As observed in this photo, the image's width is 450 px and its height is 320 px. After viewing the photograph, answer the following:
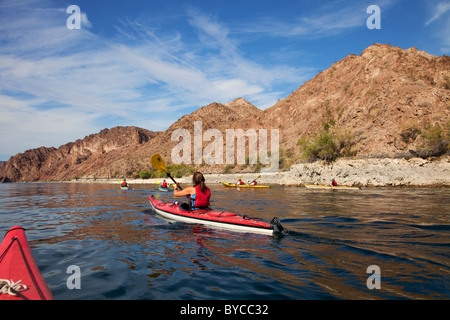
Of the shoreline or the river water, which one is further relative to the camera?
the shoreline

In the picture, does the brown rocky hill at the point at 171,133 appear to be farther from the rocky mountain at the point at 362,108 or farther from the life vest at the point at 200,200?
the life vest at the point at 200,200

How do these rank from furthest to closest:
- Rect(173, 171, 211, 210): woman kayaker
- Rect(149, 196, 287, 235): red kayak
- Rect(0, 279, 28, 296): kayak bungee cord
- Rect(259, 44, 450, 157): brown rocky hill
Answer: Rect(259, 44, 450, 157): brown rocky hill
Rect(173, 171, 211, 210): woman kayaker
Rect(149, 196, 287, 235): red kayak
Rect(0, 279, 28, 296): kayak bungee cord

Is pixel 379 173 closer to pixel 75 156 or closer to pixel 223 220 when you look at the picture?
pixel 223 220

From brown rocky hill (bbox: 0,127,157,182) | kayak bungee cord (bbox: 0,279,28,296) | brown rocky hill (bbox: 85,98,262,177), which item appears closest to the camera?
kayak bungee cord (bbox: 0,279,28,296)

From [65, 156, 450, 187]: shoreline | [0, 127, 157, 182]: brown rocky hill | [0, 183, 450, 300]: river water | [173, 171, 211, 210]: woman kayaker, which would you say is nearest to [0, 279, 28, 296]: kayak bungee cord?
[0, 183, 450, 300]: river water

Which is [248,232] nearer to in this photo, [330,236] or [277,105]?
[330,236]

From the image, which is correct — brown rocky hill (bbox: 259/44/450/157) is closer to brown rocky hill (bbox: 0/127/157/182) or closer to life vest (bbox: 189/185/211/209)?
life vest (bbox: 189/185/211/209)

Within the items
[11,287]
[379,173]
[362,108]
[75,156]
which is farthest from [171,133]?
[11,287]
